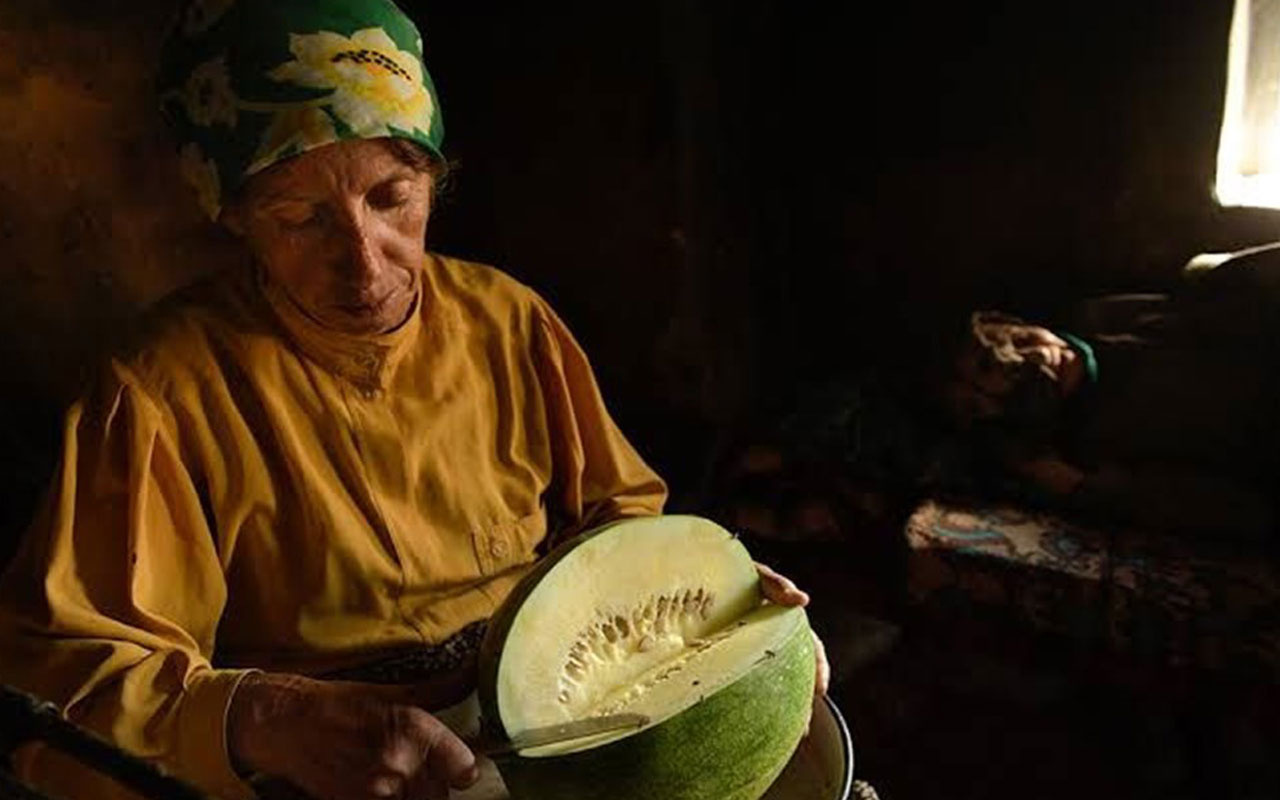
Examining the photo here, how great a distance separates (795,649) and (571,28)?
195cm

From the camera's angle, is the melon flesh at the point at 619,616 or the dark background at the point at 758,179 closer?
the melon flesh at the point at 619,616

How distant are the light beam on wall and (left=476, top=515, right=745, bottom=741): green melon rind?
2176mm

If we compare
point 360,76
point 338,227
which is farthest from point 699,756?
point 360,76

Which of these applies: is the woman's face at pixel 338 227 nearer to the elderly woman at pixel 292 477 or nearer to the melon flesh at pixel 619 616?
the elderly woman at pixel 292 477

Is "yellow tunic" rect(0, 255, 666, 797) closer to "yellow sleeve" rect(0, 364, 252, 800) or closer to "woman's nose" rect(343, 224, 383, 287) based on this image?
"yellow sleeve" rect(0, 364, 252, 800)

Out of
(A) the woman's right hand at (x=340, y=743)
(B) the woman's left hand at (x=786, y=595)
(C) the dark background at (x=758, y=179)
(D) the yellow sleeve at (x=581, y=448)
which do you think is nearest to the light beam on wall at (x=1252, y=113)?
(C) the dark background at (x=758, y=179)

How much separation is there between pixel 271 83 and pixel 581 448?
69 cm

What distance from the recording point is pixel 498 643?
1006 mm

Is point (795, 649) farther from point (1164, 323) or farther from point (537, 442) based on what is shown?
point (1164, 323)

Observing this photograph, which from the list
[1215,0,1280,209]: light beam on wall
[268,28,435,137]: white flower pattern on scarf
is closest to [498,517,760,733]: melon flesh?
[268,28,435,137]: white flower pattern on scarf

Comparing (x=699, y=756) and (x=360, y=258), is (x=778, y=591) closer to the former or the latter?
(x=699, y=756)

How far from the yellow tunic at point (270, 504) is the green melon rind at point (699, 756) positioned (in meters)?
0.37

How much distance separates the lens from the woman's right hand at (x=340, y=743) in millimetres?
1014

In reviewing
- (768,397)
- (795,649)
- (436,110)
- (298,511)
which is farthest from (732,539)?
(768,397)
